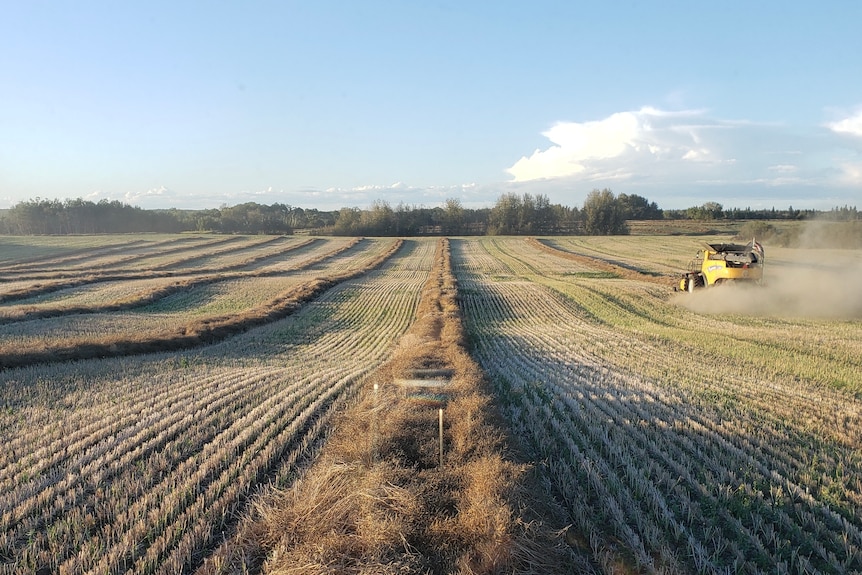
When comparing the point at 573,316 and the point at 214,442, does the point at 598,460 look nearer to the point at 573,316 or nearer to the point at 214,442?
the point at 214,442

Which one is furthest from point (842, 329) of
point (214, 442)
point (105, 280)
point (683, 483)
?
point (105, 280)

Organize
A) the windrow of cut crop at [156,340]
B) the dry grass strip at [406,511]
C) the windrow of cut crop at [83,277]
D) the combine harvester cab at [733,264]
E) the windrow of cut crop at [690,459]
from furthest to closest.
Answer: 1. the windrow of cut crop at [83,277]
2. the combine harvester cab at [733,264]
3. the windrow of cut crop at [156,340]
4. the windrow of cut crop at [690,459]
5. the dry grass strip at [406,511]

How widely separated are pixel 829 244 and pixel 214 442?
32.0m

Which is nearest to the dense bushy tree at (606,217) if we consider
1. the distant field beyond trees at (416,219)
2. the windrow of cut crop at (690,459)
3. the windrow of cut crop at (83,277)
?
the distant field beyond trees at (416,219)

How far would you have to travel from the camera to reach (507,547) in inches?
194

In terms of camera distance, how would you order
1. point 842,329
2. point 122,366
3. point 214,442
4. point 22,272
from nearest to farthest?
point 214,442
point 122,366
point 842,329
point 22,272

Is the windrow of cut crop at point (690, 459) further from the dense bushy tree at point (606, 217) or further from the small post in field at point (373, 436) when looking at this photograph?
the dense bushy tree at point (606, 217)

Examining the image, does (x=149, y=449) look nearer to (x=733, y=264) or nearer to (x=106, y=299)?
(x=733, y=264)

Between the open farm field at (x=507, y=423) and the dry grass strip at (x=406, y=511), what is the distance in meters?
0.07

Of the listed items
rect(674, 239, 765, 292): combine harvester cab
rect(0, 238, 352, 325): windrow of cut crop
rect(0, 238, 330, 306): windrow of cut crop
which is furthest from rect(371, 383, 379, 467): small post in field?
rect(674, 239, 765, 292): combine harvester cab

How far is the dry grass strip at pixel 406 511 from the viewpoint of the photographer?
4.93m

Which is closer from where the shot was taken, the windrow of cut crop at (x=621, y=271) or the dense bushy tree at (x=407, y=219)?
the windrow of cut crop at (x=621, y=271)

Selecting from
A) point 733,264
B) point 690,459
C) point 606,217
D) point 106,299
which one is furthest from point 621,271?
point 606,217

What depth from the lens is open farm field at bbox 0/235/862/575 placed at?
542 cm
